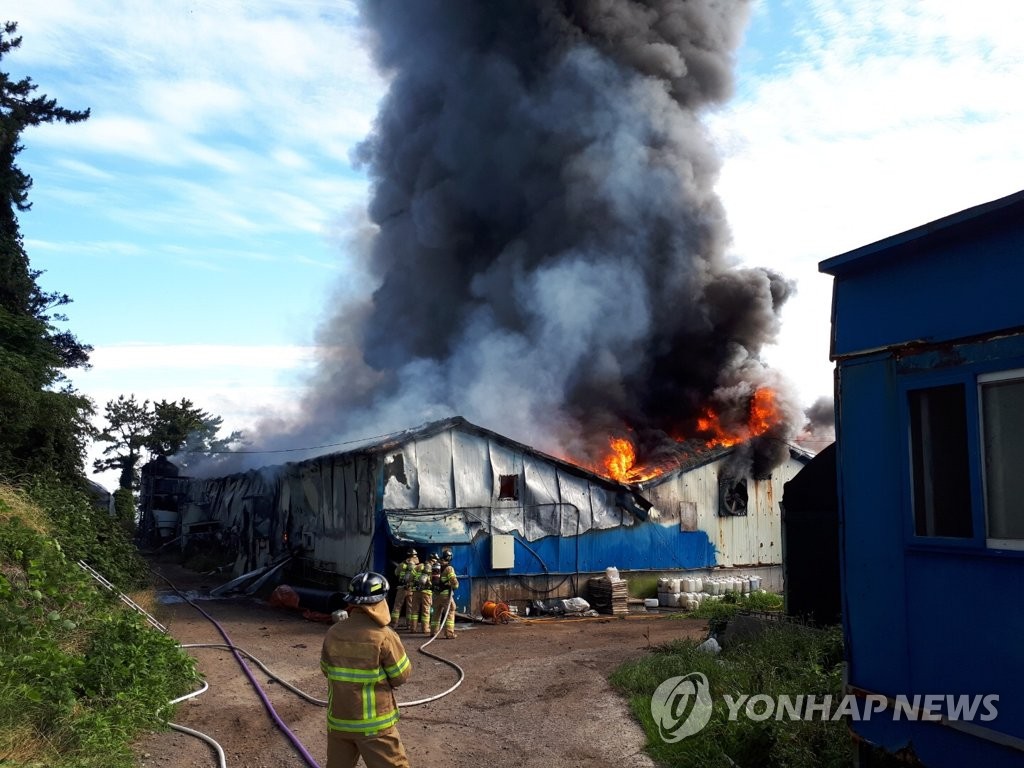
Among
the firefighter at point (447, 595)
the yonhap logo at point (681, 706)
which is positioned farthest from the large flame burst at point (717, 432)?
the yonhap logo at point (681, 706)

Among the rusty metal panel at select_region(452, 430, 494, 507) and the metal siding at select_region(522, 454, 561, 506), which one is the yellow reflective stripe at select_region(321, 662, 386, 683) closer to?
the rusty metal panel at select_region(452, 430, 494, 507)

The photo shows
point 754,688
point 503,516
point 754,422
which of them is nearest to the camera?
point 754,688

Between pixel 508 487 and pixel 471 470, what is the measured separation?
1.05 m

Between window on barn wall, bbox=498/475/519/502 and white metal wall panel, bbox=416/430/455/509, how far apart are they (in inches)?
49.4

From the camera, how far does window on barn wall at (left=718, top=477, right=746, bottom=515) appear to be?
72.5 feet

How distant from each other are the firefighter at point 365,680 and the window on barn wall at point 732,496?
18158mm

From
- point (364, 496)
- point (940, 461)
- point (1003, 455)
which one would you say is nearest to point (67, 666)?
point (940, 461)

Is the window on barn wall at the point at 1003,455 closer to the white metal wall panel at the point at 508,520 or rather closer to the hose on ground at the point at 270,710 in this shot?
the hose on ground at the point at 270,710

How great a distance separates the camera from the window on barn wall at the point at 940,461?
526 centimetres

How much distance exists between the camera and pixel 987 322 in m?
5.08

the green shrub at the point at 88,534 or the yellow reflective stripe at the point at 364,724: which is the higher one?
the green shrub at the point at 88,534

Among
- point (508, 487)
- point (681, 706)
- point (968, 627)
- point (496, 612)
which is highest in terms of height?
point (508, 487)

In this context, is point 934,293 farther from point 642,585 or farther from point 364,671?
point 642,585

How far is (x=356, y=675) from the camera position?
16.4 ft
